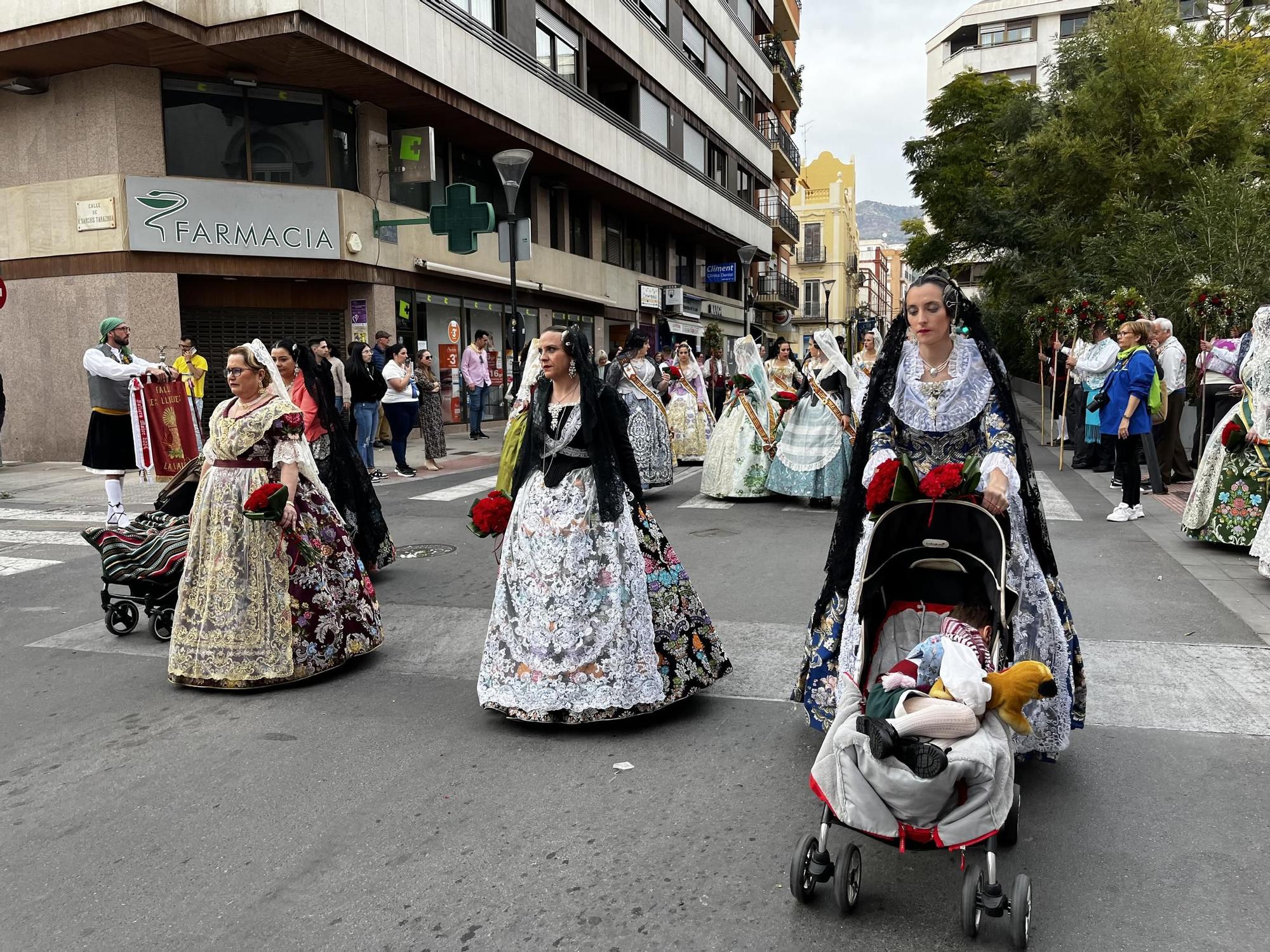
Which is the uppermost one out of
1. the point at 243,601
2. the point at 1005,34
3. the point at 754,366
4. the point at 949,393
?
the point at 1005,34

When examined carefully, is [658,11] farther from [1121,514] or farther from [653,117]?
[1121,514]

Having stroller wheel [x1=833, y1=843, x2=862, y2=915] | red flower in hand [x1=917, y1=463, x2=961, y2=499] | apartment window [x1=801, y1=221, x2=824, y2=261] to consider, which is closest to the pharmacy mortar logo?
red flower in hand [x1=917, y1=463, x2=961, y2=499]

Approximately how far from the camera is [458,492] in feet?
41.4

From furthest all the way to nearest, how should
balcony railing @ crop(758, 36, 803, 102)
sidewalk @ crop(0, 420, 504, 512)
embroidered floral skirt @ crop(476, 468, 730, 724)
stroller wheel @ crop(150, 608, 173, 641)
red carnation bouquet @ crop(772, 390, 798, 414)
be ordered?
balcony railing @ crop(758, 36, 803, 102) < sidewalk @ crop(0, 420, 504, 512) < red carnation bouquet @ crop(772, 390, 798, 414) < stroller wheel @ crop(150, 608, 173, 641) < embroidered floral skirt @ crop(476, 468, 730, 724)

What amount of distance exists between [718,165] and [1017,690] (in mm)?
36749

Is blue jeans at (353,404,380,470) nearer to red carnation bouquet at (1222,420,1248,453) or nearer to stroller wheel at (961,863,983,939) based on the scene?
red carnation bouquet at (1222,420,1248,453)

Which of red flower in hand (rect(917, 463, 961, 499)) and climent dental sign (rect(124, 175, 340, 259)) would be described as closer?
red flower in hand (rect(917, 463, 961, 499))

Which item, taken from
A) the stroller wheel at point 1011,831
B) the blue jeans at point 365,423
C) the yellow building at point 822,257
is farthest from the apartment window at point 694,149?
the yellow building at point 822,257

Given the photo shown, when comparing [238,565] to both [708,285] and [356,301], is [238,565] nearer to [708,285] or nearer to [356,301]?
[356,301]

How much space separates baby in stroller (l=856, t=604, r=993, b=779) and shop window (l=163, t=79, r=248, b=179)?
54.5 ft

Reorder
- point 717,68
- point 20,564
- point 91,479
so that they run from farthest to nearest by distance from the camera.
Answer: point 717,68, point 91,479, point 20,564

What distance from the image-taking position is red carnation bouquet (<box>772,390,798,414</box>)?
38.2ft

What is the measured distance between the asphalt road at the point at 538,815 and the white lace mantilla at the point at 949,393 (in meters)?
1.47

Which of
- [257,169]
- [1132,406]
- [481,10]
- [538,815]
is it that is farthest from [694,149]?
[538,815]
